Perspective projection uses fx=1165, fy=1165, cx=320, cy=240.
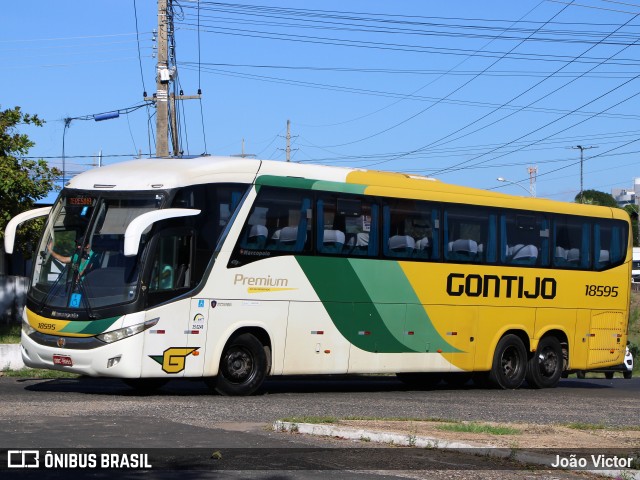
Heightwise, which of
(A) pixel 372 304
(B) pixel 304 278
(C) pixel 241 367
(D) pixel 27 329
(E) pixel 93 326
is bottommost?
(C) pixel 241 367

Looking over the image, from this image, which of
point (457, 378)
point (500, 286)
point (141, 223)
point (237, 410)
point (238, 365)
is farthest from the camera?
point (457, 378)

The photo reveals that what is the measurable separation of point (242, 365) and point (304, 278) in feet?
6.11

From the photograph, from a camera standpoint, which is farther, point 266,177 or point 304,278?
point 304,278

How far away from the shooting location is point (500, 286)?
23.0 meters

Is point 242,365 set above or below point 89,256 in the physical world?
below

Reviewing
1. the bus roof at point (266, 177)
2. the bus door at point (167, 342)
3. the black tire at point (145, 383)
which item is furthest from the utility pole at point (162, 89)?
the bus door at point (167, 342)

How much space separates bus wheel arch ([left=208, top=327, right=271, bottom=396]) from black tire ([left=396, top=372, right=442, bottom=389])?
5332 millimetres

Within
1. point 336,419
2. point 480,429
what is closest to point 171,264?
point 336,419

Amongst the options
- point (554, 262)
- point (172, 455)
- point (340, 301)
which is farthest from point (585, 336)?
point (172, 455)

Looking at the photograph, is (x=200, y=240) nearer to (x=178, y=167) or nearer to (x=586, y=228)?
(x=178, y=167)

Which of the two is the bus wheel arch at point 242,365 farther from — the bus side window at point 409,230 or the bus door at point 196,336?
the bus side window at point 409,230

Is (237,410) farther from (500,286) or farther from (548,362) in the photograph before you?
(548,362)

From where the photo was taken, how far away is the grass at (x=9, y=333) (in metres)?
29.2

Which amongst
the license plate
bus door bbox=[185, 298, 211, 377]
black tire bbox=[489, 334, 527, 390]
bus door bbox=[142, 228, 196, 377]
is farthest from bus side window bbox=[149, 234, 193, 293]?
black tire bbox=[489, 334, 527, 390]
